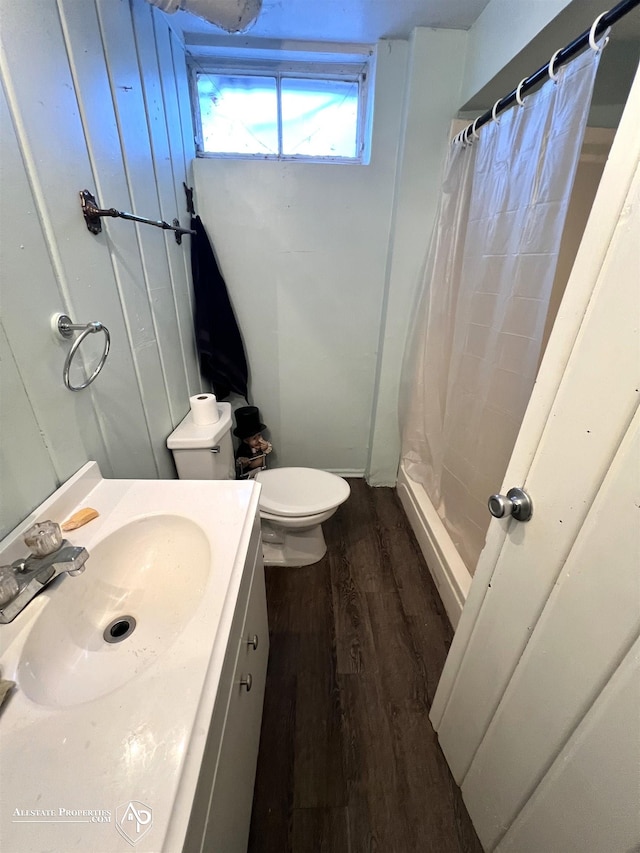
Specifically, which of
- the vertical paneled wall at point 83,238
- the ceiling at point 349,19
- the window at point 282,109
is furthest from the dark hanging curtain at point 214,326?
the ceiling at point 349,19

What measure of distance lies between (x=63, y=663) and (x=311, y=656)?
3.04 feet

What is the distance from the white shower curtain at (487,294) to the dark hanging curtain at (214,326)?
0.92 m

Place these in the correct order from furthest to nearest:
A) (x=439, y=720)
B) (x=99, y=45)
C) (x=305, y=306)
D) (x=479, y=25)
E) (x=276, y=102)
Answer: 1. (x=305, y=306)
2. (x=276, y=102)
3. (x=479, y=25)
4. (x=439, y=720)
5. (x=99, y=45)

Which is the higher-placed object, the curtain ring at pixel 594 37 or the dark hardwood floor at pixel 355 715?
the curtain ring at pixel 594 37

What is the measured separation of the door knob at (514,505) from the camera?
2.10 feet

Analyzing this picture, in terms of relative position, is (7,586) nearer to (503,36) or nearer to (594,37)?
(594,37)

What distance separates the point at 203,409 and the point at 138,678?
1.01 meters

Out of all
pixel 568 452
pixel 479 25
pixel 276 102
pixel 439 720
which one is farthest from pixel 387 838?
pixel 276 102

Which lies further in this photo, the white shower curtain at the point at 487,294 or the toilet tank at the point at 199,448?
the toilet tank at the point at 199,448

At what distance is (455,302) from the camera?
1.51 meters

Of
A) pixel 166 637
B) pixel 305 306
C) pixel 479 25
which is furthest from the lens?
pixel 305 306

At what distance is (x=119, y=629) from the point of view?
71 centimetres

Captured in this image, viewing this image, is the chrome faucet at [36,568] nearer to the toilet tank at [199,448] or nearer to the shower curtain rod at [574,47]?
the toilet tank at [199,448]

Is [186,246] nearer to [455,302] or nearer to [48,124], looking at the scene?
[48,124]
